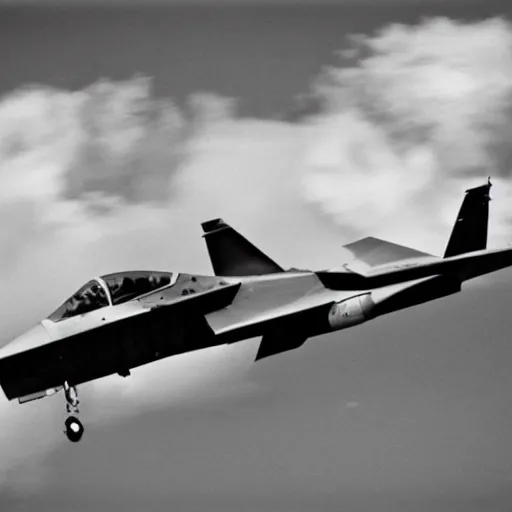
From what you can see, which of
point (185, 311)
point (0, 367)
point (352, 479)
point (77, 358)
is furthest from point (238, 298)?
point (352, 479)

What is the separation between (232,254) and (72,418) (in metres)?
6.27

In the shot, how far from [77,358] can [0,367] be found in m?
1.65

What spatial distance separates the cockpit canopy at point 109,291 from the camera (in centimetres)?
2275

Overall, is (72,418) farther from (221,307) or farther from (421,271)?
(421,271)

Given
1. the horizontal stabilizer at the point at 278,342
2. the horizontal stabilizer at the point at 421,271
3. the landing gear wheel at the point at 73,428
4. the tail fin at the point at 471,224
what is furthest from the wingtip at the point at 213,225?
the landing gear wheel at the point at 73,428

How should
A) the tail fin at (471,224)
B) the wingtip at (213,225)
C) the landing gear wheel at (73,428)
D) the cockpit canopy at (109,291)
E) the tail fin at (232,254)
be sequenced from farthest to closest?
1. the wingtip at (213,225)
2. the tail fin at (232,254)
3. the tail fin at (471,224)
4. the cockpit canopy at (109,291)
5. the landing gear wheel at (73,428)

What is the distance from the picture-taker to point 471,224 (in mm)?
25281

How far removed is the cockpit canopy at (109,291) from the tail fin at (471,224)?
280 inches

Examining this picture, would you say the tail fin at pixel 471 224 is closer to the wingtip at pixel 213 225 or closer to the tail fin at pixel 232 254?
the tail fin at pixel 232 254

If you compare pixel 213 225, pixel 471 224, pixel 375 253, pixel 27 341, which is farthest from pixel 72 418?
pixel 471 224

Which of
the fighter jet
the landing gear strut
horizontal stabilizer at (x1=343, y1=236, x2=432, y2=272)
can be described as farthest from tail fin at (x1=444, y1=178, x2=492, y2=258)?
the landing gear strut

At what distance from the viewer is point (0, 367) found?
2184 centimetres

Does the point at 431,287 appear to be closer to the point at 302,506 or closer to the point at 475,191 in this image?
the point at 475,191

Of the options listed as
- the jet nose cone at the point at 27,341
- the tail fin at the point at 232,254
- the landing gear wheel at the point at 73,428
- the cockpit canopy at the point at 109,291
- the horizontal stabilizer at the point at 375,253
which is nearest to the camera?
the jet nose cone at the point at 27,341
